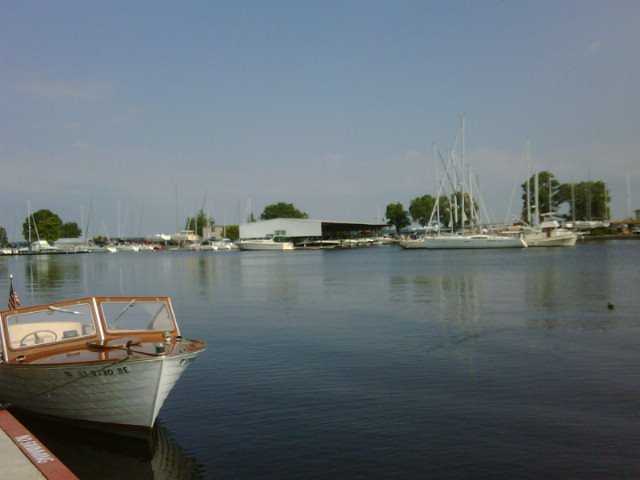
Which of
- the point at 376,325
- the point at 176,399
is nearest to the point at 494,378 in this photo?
the point at 176,399

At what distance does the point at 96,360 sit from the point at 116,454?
6.80 ft

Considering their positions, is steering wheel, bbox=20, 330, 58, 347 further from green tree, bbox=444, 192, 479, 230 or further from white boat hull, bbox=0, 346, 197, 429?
green tree, bbox=444, 192, 479, 230

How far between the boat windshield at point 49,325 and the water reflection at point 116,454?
1805 millimetres

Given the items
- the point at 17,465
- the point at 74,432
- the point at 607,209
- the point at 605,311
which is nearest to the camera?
the point at 17,465

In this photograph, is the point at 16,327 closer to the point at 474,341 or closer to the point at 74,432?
the point at 74,432

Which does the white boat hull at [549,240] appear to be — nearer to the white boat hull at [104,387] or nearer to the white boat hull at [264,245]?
the white boat hull at [264,245]

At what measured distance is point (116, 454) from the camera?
1255 centimetres

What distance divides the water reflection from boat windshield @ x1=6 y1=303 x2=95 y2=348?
181cm

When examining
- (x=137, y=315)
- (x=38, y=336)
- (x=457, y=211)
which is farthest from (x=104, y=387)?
(x=457, y=211)

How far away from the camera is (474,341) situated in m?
23.7

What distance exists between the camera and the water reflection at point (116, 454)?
11711 millimetres

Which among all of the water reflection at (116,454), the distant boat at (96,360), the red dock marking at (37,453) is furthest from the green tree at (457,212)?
the red dock marking at (37,453)

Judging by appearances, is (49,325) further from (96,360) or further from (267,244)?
(267,244)

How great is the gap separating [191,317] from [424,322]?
1258cm
